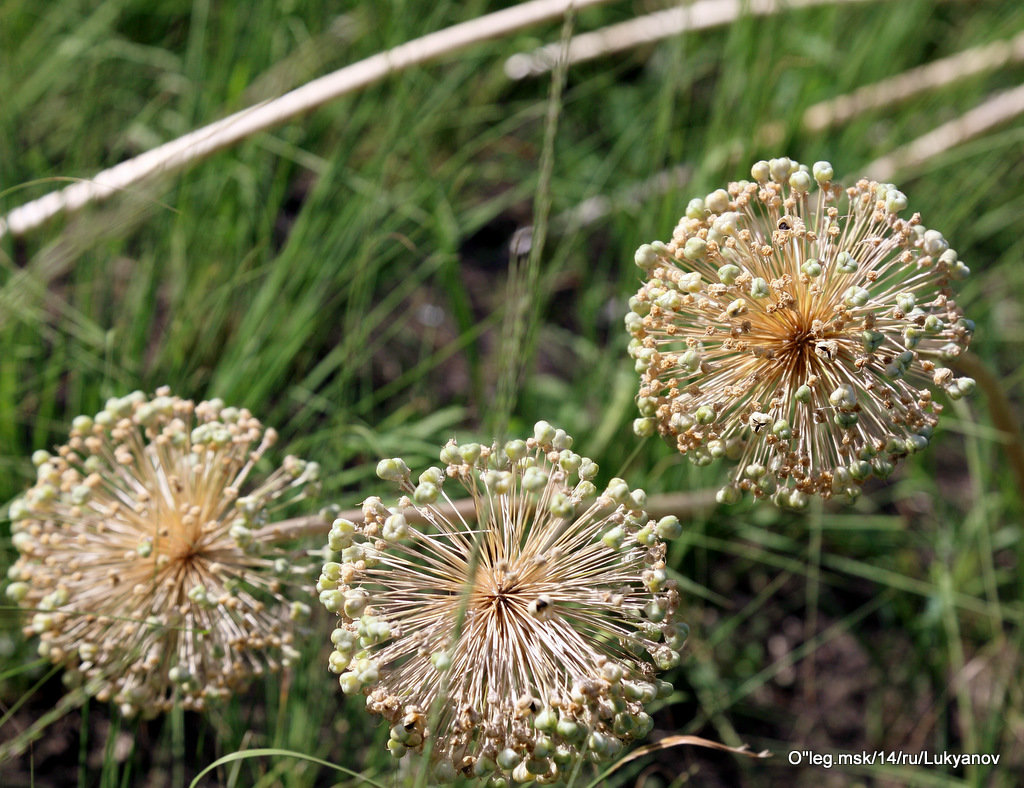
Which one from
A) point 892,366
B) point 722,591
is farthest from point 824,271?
point 722,591

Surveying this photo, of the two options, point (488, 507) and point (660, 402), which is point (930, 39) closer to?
point (660, 402)

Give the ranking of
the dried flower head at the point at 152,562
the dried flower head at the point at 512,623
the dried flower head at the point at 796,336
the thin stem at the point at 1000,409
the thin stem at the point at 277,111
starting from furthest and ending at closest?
1. the thin stem at the point at 277,111
2. the thin stem at the point at 1000,409
3. the dried flower head at the point at 152,562
4. the dried flower head at the point at 796,336
5. the dried flower head at the point at 512,623

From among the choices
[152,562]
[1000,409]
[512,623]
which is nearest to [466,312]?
[152,562]

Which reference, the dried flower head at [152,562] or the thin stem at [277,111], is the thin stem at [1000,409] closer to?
the thin stem at [277,111]

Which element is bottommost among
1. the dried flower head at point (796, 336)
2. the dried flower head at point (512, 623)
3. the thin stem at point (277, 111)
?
the dried flower head at point (512, 623)

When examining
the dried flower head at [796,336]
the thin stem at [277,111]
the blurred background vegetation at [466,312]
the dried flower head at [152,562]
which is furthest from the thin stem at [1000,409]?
the dried flower head at [152,562]

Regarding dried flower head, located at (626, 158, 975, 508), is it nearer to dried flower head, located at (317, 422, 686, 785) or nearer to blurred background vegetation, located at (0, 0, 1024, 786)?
dried flower head, located at (317, 422, 686, 785)

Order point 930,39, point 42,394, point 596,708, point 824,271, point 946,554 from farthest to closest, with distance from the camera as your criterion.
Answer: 1. point 930,39
2. point 946,554
3. point 42,394
4. point 824,271
5. point 596,708
